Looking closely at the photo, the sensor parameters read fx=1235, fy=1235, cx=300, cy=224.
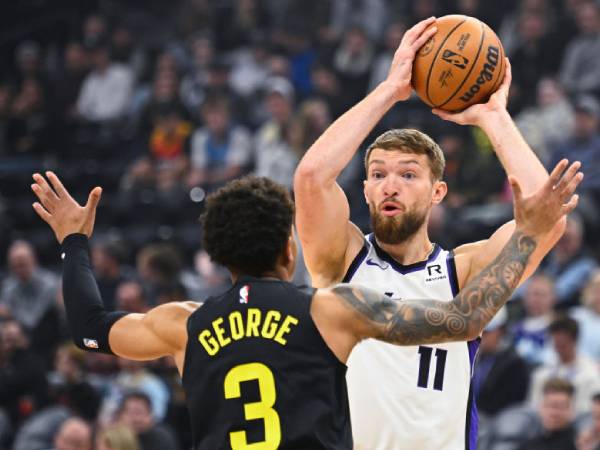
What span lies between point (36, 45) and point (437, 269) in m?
13.6

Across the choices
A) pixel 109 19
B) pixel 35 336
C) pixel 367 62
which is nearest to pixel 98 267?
pixel 35 336

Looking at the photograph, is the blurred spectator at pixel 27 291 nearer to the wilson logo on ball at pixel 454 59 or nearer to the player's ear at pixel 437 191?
the player's ear at pixel 437 191

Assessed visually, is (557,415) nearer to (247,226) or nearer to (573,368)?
(573,368)

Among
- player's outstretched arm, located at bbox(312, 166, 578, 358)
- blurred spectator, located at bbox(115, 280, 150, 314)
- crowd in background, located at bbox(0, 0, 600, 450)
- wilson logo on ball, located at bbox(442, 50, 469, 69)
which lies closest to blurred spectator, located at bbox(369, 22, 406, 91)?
crowd in background, located at bbox(0, 0, 600, 450)

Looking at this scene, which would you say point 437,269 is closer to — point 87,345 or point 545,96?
point 87,345

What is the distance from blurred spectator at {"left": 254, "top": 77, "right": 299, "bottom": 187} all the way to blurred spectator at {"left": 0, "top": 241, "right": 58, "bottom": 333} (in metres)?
2.41

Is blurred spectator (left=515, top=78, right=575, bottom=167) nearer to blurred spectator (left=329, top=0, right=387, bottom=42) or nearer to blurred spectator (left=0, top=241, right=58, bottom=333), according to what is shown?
blurred spectator (left=329, top=0, right=387, bottom=42)

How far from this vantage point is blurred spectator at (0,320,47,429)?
10.3 meters

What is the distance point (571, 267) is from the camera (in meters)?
10.4

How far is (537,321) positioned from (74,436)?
12.1 ft

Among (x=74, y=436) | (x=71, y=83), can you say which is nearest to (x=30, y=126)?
(x=71, y=83)

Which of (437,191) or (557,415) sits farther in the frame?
(557,415)

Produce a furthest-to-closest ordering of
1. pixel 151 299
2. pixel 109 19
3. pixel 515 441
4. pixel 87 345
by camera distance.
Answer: pixel 109 19 < pixel 151 299 < pixel 515 441 < pixel 87 345

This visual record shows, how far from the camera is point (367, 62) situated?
1427 centimetres
